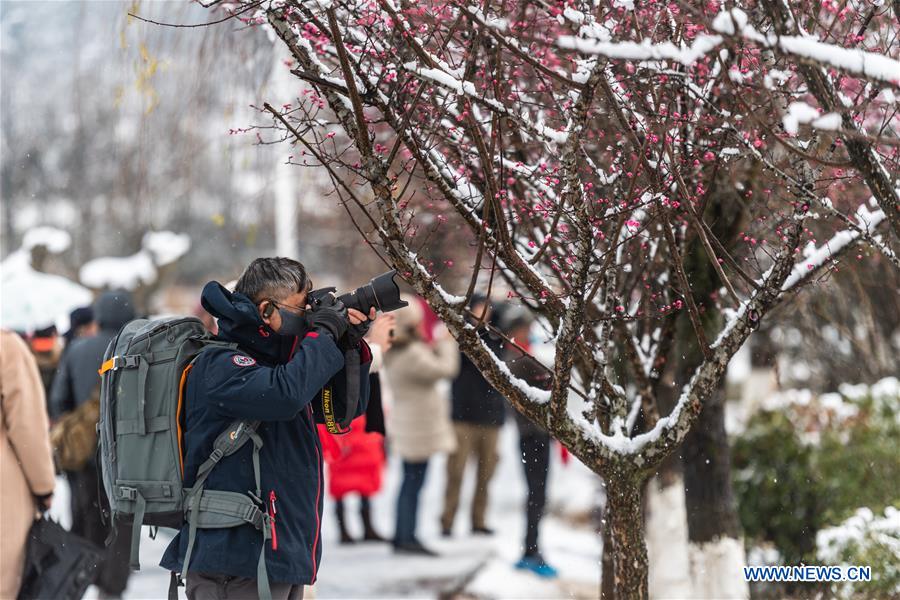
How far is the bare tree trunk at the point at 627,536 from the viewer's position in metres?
3.23

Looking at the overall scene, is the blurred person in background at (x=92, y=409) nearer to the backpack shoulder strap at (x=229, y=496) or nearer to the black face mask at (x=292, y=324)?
the backpack shoulder strap at (x=229, y=496)

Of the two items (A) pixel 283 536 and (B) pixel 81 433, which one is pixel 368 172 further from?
(B) pixel 81 433

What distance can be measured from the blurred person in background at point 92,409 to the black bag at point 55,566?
3.31 ft

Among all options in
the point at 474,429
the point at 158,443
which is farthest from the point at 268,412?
the point at 474,429

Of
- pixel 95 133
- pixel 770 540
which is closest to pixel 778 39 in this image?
pixel 770 540

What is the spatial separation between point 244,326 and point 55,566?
2.10 meters

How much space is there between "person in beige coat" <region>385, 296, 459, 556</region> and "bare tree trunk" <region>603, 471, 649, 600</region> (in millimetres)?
3818

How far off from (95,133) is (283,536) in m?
23.5

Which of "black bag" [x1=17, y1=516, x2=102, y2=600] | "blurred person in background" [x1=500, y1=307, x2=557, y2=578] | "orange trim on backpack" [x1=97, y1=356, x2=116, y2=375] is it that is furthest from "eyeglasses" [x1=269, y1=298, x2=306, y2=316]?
"black bag" [x1=17, y1=516, x2=102, y2=600]

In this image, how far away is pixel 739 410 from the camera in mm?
11836

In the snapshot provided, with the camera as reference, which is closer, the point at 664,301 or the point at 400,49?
the point at 400,49

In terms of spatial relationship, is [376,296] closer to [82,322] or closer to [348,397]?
[348,397]

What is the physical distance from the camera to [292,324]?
3.06m

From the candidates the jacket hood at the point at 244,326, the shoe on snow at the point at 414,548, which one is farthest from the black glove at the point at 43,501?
the shoe on snow at the point at 414,548
